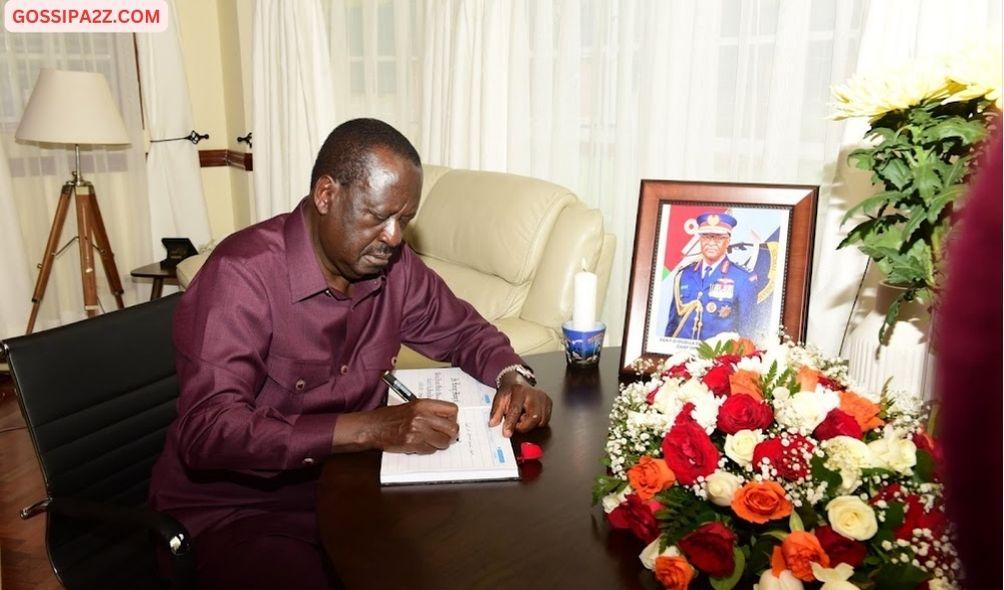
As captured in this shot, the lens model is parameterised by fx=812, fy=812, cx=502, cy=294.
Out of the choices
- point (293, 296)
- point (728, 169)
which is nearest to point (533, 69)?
point (728, 169)

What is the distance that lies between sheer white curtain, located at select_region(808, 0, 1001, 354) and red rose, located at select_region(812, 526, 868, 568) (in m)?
1.34

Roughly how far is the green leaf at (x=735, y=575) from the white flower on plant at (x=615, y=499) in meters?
0.15

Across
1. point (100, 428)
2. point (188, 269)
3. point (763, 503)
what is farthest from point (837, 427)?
point (188, 269)

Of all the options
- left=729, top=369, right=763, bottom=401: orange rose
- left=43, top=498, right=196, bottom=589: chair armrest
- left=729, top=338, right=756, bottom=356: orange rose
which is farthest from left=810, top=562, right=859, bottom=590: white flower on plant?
left=43, top=498, right=196, bottom=589: chair armrest

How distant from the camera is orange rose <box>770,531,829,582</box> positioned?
812mm

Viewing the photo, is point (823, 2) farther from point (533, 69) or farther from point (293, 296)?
point (293, 296)

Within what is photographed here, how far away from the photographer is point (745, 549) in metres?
0.88

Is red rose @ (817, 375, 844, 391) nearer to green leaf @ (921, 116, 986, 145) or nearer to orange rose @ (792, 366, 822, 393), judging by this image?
orange rose @ (792, 366, 822, 393)

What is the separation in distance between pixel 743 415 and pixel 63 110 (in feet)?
10.9

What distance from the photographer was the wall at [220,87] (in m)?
4.34

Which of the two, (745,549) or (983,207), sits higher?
(983,207)

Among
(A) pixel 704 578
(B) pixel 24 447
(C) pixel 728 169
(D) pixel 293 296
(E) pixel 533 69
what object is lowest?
(B) pixel 24 447

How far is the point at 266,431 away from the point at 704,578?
667mm

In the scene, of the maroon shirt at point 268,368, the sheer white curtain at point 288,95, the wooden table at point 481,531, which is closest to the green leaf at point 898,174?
the wooden table at point 481,531
